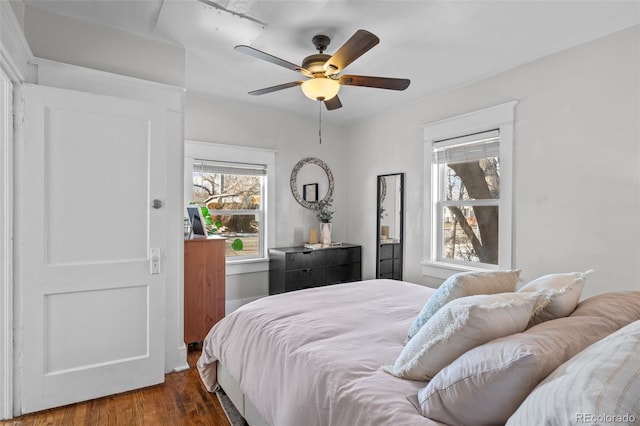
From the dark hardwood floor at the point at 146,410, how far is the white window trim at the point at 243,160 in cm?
174

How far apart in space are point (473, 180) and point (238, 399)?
9.51ft

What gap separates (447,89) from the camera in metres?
3.61

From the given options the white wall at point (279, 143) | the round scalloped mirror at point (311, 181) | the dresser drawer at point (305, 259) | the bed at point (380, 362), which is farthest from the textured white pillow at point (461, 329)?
the round scalloped mirror at point (311, 181)

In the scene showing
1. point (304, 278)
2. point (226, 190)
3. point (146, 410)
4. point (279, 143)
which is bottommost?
point (146, 410)

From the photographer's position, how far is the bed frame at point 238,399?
187cm

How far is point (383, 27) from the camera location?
2443mm

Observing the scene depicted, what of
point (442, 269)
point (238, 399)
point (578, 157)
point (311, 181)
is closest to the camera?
point (238, 399)

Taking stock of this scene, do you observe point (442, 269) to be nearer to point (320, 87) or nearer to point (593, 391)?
point (320, 87)

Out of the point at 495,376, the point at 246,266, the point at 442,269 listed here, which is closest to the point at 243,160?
the point at 246,266

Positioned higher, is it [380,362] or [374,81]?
[374,81]

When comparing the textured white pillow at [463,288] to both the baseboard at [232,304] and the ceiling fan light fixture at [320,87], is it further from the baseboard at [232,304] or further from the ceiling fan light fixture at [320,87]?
the baseboard at [232,304]

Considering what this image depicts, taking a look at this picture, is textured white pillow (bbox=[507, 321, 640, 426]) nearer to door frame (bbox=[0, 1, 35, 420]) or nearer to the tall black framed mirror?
door frame (bbox=[0, 1, 35, 420])

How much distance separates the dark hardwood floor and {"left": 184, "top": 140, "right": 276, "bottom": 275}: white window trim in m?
1.74

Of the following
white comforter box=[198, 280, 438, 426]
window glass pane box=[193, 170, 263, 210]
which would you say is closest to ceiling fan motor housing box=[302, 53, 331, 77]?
white comforter box=[198, 280, 438, 426]
